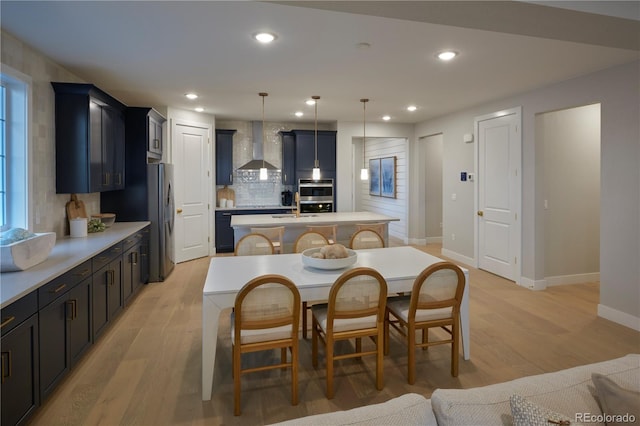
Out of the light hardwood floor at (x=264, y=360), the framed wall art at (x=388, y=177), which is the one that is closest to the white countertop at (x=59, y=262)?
the light hardwood floor at (x=264, y=360)

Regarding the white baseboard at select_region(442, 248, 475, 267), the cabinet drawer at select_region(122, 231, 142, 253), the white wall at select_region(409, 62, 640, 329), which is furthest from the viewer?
A: the white baseboard at select_region(442, 248, 475, 267)

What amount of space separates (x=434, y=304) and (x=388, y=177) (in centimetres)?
631

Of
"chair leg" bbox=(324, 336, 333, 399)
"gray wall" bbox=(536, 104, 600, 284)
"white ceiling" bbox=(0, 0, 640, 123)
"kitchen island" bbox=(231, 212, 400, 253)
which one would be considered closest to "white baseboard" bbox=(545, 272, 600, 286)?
"gray wall" bbox=(536, 104, 600, 284)

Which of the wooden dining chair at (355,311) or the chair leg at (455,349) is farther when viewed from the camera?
the chair leg at (455,349)

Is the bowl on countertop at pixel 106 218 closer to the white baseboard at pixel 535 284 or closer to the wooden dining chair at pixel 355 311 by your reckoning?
the wooden dining chair at pixel 355 311

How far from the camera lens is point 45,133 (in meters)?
3.49

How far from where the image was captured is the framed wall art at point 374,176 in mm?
9312

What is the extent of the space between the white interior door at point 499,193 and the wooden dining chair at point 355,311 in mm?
3422

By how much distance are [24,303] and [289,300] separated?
148 centimetres

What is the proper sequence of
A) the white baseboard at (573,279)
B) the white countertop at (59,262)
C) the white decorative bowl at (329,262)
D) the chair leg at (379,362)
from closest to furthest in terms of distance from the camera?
the white countertop at (59,262) < the chair leg at (379,362) < the white decorative bowl at (329,262) < the white baseboard at (573,279)

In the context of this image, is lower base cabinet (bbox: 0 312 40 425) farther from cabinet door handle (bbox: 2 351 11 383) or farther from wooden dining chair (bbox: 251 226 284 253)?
wooden dining chair (bbox: 251 226 284 253)

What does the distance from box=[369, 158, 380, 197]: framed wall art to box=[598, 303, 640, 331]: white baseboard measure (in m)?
5.78

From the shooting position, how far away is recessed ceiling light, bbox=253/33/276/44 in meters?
2.97

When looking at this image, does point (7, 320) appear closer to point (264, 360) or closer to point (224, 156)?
point (264, 360)
